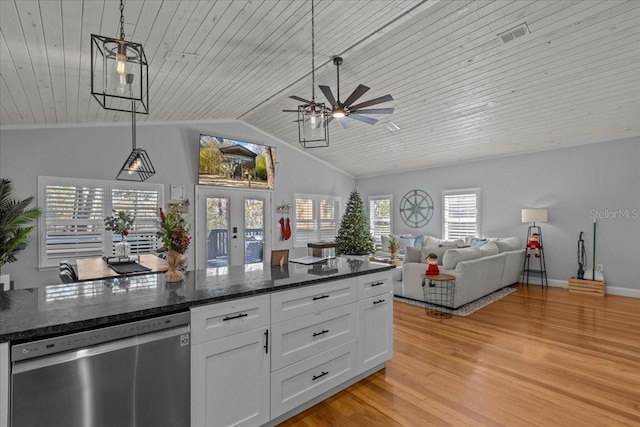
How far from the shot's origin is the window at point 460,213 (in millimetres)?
7516

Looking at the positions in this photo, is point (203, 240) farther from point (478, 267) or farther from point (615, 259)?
point (615, 259)

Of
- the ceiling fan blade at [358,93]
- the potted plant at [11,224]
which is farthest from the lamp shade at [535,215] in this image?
the potted plant at [11,224]

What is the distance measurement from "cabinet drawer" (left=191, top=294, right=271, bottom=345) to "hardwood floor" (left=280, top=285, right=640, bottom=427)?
0.82 m

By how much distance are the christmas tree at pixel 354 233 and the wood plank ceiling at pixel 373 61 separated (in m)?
2.58

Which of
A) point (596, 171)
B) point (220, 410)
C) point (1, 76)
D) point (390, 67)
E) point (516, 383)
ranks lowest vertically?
point (516, 383)

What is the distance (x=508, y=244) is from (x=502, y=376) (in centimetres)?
412

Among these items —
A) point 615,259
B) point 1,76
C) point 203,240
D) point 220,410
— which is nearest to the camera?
point 220,410

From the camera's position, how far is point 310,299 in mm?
2369

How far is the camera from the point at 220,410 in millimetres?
1896

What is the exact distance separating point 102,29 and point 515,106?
5245mm

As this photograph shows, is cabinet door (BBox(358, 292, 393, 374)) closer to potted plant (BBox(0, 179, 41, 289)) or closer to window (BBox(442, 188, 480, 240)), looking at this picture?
potted plant (BBox(0, 179, 41, 289))

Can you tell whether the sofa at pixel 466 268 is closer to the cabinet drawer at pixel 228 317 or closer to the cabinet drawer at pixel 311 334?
the cabinet drawer at pixel 311 334

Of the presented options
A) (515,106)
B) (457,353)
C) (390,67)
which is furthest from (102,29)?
(515,106)

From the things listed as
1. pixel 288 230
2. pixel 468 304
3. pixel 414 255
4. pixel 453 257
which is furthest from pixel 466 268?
A: pixel 288 230
